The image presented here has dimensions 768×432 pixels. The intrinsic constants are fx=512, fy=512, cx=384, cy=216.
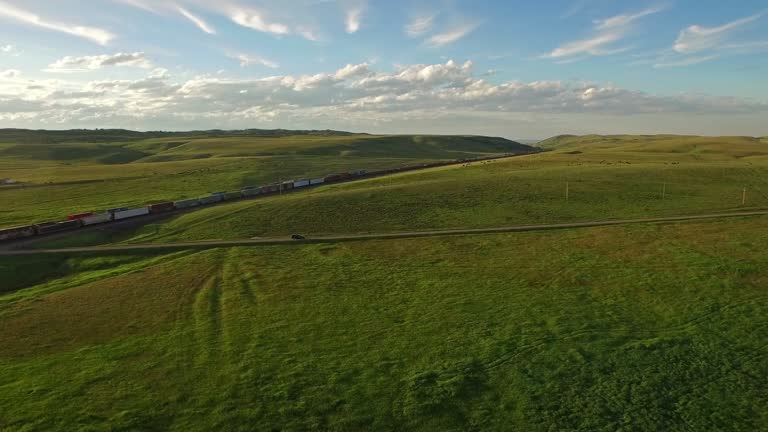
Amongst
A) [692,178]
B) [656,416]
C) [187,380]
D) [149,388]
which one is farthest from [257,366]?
[692,178]

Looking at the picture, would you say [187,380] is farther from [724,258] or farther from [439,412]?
[724,258]

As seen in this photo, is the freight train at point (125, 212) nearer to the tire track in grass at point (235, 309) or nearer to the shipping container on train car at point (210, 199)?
the shipping container on train car at point (210, 199)

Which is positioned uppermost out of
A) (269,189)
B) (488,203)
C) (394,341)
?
(269,189)

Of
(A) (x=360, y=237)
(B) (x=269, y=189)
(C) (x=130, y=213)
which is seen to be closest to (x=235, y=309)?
(A) (x=360, y=237)

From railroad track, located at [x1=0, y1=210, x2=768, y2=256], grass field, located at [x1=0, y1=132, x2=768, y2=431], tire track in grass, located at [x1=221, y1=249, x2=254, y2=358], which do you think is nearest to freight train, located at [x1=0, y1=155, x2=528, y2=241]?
grass field, located at [x1=0, y1=132, x2=768, y2=431]

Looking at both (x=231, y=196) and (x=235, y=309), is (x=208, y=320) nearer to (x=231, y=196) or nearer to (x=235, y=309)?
(x=235, y=309)
